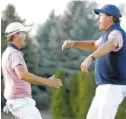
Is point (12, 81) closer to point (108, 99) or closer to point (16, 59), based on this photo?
point (16, 59)

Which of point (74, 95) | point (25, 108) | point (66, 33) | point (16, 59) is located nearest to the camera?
point (16, 59)

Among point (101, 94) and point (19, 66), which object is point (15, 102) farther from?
point (101, 94)

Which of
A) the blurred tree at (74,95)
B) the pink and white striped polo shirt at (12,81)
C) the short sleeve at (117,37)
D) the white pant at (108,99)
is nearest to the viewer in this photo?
the short sleeve at (117,37)

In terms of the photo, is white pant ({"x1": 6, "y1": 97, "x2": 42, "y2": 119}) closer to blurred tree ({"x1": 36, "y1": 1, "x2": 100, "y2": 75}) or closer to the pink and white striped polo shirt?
the pink and white striped polo shirt

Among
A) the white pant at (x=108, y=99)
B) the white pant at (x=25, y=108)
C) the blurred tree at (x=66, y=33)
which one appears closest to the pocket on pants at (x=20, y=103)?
the white pant at (x=25, y=108)

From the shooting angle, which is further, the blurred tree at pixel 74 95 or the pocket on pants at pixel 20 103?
the blurred tree at pixel 74 95

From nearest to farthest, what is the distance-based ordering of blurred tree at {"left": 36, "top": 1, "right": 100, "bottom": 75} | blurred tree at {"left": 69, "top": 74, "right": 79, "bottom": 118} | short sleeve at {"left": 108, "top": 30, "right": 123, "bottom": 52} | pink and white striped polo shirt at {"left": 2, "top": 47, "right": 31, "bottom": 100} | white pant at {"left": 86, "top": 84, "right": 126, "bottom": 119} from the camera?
1. short sleeve at {"left": 108, "top": 30, "right": 123, "bottom": 52}
2. white pant at {"left": 86, "top": 84, "right": 126, "bottom": 119}
3. pink and white striped polo shirt at {"left": 2, "top": 47, "right": 31, "bottom": 100}
4. blurred tree at {"left": 69, "top": 74, "right": 79, "bottom": 118}
5. blurred tree at {"left": 36, "top": 1, "right": 100, "bottom": 75}

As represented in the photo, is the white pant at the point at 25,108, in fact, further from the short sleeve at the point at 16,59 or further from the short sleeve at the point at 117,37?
the short sleeve at the point at 117,37

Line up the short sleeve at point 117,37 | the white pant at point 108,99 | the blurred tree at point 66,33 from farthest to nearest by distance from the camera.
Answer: the blurred tree at point 66,33 < the white pant at point 108,99 < the short sleeve at point 117,37

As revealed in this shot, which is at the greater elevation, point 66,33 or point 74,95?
point 66,33

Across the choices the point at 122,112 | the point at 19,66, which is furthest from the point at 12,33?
the point at 122,112

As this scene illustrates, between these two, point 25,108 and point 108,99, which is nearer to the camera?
point 108,99

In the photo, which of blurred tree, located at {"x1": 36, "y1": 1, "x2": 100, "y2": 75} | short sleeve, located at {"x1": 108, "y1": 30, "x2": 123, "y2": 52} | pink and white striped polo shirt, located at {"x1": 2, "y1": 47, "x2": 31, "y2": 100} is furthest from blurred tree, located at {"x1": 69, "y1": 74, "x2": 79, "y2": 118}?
short sleeve, located at {"x1": 108, "y1": 30, "x2": 123, "y2": 52}

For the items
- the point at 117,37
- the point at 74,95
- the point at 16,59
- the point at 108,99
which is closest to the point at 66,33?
the point at 74,95
